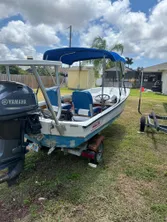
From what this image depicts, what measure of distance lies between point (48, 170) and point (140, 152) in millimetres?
1979

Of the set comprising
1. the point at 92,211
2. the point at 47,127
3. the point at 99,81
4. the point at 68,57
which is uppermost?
the point at 68,57

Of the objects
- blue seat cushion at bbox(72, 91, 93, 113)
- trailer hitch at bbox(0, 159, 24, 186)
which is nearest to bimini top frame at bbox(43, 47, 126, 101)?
blue seat cushion at bbox(72, 91, 93, 113)

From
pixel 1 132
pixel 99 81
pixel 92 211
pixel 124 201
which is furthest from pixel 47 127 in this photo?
pixel 99 81

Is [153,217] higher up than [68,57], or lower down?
lower down

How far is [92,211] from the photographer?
219cm

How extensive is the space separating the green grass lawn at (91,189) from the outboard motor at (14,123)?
437 mm

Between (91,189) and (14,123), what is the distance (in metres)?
1.46

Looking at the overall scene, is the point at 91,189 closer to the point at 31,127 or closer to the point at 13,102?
the point at 31,127

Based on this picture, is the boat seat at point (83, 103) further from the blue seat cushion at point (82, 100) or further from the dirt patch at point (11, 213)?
the dirt patch at point (11, 213)

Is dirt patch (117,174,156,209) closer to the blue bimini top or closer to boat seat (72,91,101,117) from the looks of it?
boat seat (72,91,101,117)

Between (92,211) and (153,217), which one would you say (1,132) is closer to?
(92,211)

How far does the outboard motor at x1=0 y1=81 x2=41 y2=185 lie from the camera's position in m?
2.10

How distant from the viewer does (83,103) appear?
3.86 meters

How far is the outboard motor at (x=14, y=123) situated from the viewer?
210cm
